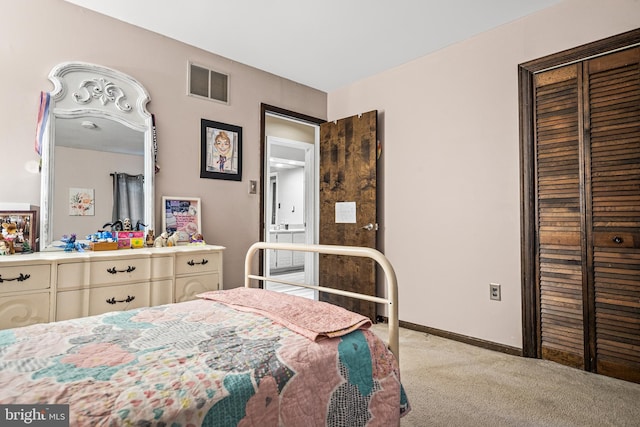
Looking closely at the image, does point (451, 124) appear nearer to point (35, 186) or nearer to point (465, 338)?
point (465, 338)

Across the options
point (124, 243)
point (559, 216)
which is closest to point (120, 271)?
point (124, 243)

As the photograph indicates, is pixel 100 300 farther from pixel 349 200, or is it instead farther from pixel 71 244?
pixel 349 200

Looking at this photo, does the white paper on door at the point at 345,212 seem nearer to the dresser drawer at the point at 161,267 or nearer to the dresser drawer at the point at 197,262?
the dresser drawer at the point at 197,262

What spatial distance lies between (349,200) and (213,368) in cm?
293

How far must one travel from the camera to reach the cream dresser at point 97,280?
6.15 ft

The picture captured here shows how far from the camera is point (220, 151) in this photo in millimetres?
3188

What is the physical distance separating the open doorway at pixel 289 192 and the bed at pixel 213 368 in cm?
214

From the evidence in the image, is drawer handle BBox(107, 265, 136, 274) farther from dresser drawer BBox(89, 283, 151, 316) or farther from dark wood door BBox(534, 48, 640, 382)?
→ dark wood door BBox(534, 48, 640, 382)

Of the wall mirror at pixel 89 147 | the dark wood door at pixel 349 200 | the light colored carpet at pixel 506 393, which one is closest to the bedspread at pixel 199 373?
the light colored carpet at pixel 506 393

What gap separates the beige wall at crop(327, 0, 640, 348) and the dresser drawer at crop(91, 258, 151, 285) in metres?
2.23

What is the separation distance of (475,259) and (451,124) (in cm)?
119

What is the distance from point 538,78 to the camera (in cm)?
263

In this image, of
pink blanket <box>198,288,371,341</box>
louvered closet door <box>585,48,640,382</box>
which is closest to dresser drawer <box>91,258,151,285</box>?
pink blanket <box>198,288,371,341</box>

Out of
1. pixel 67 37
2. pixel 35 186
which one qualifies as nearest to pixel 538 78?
pixel 67 37
